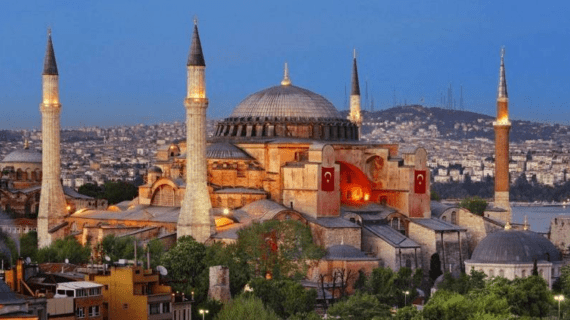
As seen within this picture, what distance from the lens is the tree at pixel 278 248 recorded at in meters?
56.6

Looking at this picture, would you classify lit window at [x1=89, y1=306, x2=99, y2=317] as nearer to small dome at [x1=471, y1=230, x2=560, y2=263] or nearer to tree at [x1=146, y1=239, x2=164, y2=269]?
tree at [x1=146, y1=239, x2=164, y2=269]

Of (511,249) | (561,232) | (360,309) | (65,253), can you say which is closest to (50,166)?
(65,253)

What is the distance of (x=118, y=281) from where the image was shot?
148ft

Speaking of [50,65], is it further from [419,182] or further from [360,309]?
[360,309]

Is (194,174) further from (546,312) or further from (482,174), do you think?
(482,174)

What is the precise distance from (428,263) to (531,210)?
404 feet

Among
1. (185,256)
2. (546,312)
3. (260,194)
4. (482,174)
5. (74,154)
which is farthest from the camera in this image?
(482,174)

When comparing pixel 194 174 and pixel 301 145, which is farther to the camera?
pixel 301 145

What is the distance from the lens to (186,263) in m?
53.5

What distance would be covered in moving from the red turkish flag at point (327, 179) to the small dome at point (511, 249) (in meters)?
5.79

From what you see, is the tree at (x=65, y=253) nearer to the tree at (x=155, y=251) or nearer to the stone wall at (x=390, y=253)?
the tree at (x=155, y=251)

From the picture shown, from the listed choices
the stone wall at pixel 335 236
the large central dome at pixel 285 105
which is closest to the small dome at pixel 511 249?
the stone wall at pixel 335 236

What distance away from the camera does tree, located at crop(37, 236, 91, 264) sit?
5650 centimetres

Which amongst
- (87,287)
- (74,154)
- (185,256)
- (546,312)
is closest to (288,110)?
(185,256)
